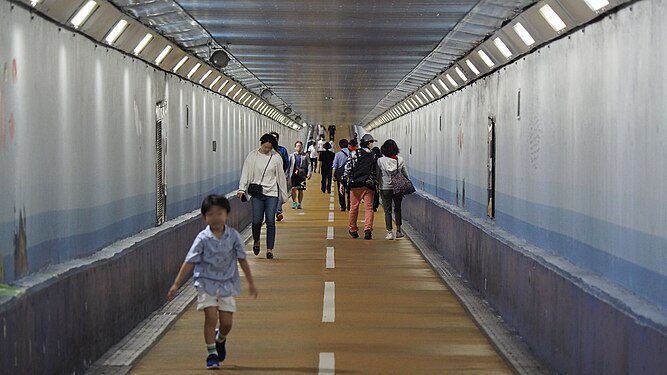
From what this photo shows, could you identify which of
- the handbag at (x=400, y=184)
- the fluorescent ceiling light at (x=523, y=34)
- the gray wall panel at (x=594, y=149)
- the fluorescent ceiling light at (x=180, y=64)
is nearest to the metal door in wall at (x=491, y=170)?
the gray wall panel at (x=594, y=149)

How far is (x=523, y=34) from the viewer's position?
48.9 ft

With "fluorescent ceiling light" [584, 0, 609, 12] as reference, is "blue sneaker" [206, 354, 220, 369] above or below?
below

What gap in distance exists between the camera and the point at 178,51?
63.3 ft

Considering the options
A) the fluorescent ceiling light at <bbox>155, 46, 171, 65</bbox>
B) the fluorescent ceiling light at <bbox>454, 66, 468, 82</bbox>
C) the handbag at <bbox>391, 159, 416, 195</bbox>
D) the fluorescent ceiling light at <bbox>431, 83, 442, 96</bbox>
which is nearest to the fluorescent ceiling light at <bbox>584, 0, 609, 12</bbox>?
the fluorescent ceiling light at <bbox>155, 46, 171, 65</bbox>

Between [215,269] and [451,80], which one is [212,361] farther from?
[451,80]

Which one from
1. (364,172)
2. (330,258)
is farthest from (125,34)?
(364,172)

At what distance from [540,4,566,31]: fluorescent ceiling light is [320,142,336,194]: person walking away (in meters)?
29.9

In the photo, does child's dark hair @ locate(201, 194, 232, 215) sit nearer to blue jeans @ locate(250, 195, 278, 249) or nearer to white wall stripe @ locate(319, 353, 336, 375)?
white wall stripe @ locate(319, 353, 336, 375)

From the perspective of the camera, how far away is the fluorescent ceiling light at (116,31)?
14109 millimetres

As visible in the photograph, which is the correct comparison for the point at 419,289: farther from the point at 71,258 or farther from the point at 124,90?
the point at 71,258

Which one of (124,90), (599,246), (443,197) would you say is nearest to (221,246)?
(599,246)

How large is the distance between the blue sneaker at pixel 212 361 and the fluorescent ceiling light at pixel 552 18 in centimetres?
455

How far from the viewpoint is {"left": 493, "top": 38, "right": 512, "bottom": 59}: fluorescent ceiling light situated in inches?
655

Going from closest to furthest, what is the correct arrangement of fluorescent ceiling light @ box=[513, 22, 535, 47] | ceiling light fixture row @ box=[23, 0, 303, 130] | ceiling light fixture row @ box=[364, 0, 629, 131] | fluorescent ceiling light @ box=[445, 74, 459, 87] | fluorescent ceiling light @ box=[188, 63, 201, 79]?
ceiling light fixture row @ box=[364, 0, 629, 131] → ceiling light fixture row @ box=[23, 0, 303, 130] → fluorescent ceiling light @ box=[513, 22, 535, 47] → fluorescent ceiling light @ box=[188, 63, 201, 79] → fluorescent ceiling light @ box=[445, 74, 459, 87]
